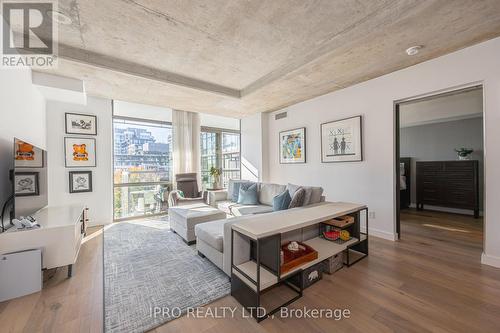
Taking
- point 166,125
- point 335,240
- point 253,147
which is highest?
point 166,125

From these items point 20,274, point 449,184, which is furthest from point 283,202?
point 449,184

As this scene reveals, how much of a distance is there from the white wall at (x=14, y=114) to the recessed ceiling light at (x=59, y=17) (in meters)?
0.81

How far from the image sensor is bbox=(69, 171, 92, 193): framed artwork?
390 centimetres

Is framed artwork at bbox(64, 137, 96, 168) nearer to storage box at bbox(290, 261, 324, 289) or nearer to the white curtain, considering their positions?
the white curtain

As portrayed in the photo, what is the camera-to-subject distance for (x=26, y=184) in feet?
7.67

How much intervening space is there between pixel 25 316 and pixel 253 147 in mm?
4739

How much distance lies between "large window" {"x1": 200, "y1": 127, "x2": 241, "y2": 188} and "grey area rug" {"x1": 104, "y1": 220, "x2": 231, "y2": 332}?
267cm

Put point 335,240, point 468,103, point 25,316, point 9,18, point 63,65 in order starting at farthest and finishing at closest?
point 468,103 < point 63,65 < point 335,240 < point 9,18 < point 25,316

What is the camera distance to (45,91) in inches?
129

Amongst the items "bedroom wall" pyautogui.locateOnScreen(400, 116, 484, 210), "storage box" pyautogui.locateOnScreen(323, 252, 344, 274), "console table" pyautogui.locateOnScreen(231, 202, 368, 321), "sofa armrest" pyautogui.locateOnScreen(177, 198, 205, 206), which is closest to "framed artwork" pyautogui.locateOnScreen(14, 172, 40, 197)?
"sofa armrest" pyautogui.locateOnScreen(177, 198, 205, 206)

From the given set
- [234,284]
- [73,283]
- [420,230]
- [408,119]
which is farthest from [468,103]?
[73,283]

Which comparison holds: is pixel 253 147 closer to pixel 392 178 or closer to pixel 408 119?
pixel 392 178

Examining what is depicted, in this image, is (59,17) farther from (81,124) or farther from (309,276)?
(309,276)

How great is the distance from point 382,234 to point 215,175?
13.0 feet
